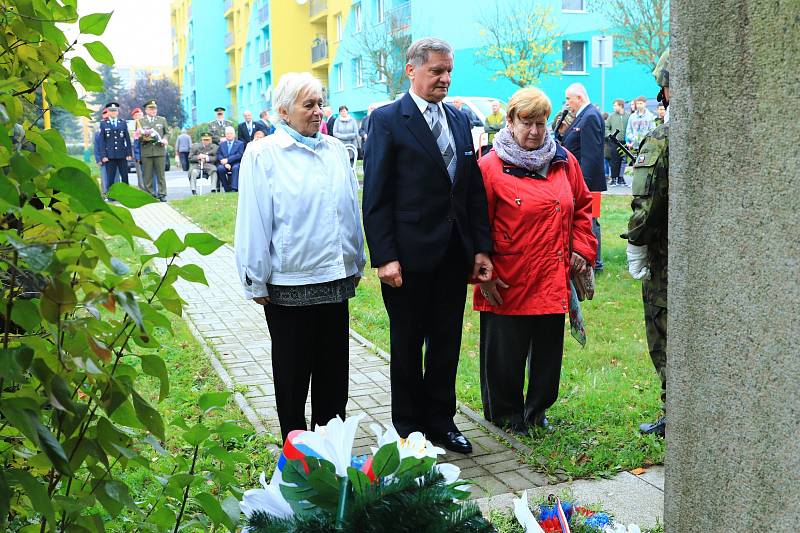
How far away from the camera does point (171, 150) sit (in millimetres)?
47375

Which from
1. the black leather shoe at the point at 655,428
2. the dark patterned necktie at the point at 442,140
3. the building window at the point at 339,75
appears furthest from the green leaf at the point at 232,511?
the building window at the point at 339,75

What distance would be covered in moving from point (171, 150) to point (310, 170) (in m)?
44.8

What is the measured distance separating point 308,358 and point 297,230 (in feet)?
2.33

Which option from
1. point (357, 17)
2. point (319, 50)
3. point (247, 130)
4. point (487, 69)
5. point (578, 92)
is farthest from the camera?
point (319, 50)

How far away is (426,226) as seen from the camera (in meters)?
4.80

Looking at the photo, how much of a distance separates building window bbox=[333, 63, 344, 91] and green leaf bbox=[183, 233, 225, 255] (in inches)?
1876

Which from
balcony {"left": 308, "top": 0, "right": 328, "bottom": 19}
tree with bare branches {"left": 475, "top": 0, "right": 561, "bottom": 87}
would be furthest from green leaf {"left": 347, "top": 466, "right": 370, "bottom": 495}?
balcony {"left": 308, "top": 0, "right": 328, "bottom": 19}

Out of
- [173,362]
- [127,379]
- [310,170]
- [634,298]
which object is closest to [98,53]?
[127,379]

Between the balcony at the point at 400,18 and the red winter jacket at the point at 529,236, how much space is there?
35.3 m

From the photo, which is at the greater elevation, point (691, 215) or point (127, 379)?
point (691, 215)

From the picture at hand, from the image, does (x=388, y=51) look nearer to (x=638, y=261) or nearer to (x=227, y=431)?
(x=638, y=261)

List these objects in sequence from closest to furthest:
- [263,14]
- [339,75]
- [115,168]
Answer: [115,168]
[339,75]
[263,14]

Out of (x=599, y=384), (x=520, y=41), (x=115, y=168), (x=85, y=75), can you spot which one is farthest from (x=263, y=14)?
(x=85, y=75)

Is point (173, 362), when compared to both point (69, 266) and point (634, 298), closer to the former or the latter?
point (634, 298)
